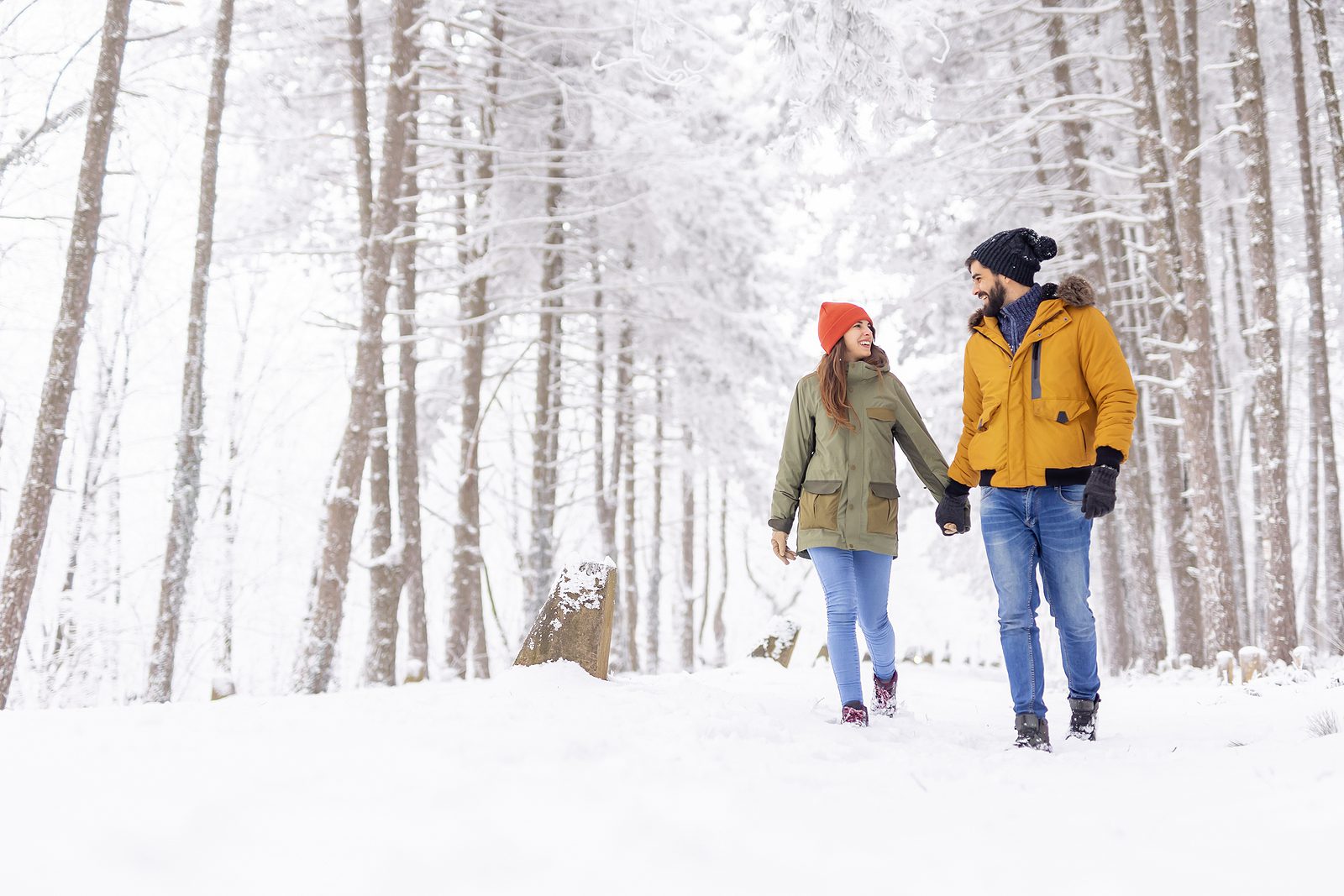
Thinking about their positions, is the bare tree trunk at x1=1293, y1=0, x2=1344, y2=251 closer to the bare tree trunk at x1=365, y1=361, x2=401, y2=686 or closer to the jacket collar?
the jacket collar

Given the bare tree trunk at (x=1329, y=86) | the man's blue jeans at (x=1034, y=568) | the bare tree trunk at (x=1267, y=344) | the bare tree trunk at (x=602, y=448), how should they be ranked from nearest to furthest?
the man's blue jeans at (x=1034, y=568)
the bare tree trunk at (x=1267, y=344)
the bare tree trunk at (x=1329, y=86)
the bare tree trunk at (x=602, y=448)

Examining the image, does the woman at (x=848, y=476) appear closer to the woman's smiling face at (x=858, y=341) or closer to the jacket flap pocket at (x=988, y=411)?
the woman's smiling face at (x=858, y=341)

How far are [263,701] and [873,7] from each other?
5.45m

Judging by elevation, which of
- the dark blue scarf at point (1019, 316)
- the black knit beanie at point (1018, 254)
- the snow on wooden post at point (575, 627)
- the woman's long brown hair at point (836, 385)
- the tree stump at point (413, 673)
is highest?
the black knit beanie at point (1018, 254)

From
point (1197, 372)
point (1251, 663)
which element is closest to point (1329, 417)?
point (1197, 372)

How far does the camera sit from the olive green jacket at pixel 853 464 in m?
4.17

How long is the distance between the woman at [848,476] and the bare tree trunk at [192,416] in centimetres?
793

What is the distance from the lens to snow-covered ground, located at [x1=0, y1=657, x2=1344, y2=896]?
2.08 m

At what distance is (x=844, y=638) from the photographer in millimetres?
4152

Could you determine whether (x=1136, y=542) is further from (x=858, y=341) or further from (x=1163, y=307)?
(x=858, y=341)

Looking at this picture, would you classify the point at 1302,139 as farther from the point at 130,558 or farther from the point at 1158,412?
the point at 130,558

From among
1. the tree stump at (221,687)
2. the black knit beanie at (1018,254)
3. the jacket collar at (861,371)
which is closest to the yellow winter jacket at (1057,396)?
the black knit beanie at (1018,254)

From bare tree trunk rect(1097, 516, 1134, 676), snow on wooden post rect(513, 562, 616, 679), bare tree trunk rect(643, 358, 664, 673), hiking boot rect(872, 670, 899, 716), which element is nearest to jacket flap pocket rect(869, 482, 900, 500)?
hiking boot rect(872, 670, 899, 716)

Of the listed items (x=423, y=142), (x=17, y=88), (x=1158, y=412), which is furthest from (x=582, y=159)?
(x=1158, y=412)
